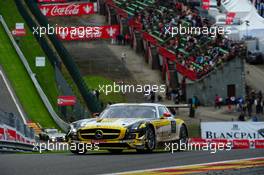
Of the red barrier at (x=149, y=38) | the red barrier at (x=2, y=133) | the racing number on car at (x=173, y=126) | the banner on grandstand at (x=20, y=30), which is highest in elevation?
the racing number on car at (x=173, y=126)

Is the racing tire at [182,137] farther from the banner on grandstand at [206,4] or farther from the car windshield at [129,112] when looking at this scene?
the banner on grandstand at [206,4]

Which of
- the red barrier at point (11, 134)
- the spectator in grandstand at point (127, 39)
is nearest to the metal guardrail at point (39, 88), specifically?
the spectator in grandstand at point (127, 39)

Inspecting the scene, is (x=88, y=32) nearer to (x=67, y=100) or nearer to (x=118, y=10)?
(x=118, y=10)

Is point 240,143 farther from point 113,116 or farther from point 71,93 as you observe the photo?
point 113,116

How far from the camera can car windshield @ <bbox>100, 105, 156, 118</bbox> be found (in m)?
19.6

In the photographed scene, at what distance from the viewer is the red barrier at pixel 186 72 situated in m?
46.6

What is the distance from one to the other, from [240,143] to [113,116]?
55.4 feet

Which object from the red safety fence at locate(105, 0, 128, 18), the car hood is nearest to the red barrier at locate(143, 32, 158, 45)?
the red safety fence at locate(105, 0, 128, 18)

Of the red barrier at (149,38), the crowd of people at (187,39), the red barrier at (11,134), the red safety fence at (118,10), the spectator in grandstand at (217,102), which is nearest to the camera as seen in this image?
the red barrier at (11,134)

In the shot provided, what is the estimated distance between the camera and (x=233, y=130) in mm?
36406

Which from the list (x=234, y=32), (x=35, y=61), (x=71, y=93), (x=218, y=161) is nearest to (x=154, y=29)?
(x=234, y=32)

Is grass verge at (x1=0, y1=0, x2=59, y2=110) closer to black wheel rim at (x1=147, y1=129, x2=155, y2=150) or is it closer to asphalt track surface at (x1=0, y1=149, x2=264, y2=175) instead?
black wheel rim at (x1=147, y1=129, x2=155, y2=150)

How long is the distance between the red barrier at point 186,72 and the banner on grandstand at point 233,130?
10.1 meters

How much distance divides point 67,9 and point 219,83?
597 inches
